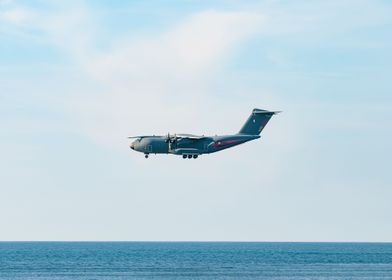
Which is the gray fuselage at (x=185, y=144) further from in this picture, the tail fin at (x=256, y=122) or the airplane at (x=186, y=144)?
the tail fin at (x=256, y=122)

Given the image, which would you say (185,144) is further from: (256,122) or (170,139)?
(256,122)

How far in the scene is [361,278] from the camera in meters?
188

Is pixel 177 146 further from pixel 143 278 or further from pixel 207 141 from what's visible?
pixel 143 278

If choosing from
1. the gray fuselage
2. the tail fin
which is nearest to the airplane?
the gray fuselage

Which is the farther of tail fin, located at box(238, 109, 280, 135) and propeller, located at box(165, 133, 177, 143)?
tail fin, located at box(238, 109, 280, 135)

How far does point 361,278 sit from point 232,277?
28143 millimetres

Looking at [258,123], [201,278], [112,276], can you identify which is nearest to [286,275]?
[201,278]

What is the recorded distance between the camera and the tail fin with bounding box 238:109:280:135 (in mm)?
152500

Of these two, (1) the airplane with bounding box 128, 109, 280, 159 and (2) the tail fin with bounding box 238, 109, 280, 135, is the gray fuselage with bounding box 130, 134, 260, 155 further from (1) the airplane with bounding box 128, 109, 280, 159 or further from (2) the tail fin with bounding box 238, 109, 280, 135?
(2) the tail fin with bounding box 238, 109, 280, 135

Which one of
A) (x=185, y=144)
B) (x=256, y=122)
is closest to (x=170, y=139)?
(x=185, y=144)

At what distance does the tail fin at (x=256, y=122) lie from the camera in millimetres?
152500

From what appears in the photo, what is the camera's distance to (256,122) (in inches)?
6029

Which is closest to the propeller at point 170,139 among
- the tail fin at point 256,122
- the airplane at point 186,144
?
the airplane at point 186,144

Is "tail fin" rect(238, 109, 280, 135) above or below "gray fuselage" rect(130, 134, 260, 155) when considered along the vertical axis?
above
